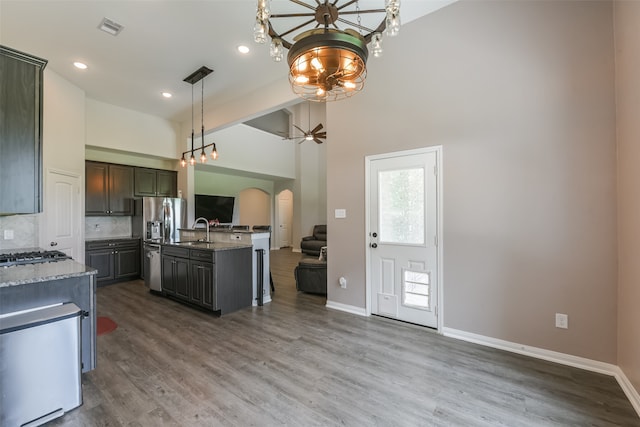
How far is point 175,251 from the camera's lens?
412 cm

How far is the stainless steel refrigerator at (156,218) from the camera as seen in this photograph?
18.3ft

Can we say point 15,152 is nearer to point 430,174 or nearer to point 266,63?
point 266,63

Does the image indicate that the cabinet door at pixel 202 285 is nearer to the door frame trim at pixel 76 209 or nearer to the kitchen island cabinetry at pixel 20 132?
the kitchen island cabinetry at pixel 20 132

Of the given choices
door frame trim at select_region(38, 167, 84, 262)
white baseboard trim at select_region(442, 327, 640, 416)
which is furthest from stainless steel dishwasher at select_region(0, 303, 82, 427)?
white baseboard trim at select_region(442, 327, 640, 416)

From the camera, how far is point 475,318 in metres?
2.88

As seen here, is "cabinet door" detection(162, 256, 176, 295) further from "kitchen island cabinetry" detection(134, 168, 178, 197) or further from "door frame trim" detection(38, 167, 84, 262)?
"kitchen island cabinetry" detection(134, 168, 178, 197)

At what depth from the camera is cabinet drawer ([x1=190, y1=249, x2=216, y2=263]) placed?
141 inches

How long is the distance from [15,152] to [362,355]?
Result: 349cm

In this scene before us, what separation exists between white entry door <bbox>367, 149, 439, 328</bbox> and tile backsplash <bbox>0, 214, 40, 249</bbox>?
172 inches

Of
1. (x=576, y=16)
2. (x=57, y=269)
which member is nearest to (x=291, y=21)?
(x=576, y=16)

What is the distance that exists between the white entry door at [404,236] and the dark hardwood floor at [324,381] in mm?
295

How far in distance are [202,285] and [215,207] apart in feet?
17.3

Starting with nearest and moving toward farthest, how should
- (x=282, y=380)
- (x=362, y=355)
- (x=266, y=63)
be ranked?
(x=282, y=380) < (x=362, y=355) < (x=266, y=63)

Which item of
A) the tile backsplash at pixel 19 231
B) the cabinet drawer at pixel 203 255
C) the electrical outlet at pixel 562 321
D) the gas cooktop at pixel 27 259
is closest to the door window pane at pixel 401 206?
the electrical outlet at pixel 562 321
